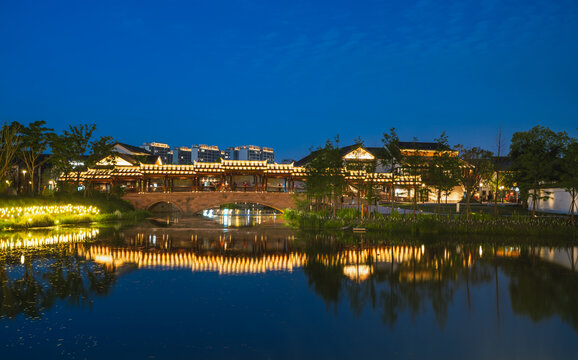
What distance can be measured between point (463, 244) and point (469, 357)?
656 inches

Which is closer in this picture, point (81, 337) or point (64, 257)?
point (81, 337)

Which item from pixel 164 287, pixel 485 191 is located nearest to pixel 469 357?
pixel 164 287

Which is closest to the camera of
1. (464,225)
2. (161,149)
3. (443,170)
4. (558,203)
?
(464,225)

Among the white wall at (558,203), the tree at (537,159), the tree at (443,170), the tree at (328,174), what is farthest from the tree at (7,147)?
the white wall at (558,203)

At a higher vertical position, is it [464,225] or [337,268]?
[464,225]

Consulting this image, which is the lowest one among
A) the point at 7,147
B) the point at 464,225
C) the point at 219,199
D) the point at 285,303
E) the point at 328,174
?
the point at 285,303

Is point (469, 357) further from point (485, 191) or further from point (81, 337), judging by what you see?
point (485, 191)

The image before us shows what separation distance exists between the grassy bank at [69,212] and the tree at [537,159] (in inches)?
1456

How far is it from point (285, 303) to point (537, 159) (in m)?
28.8

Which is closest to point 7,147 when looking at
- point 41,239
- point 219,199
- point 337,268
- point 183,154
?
point 41,239

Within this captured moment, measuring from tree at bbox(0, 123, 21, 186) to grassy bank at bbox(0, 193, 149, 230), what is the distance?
12.0 ft

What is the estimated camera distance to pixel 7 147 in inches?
1439

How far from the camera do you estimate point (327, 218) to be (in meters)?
34.9

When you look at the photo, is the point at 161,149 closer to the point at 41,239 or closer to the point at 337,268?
the point at 41,239
